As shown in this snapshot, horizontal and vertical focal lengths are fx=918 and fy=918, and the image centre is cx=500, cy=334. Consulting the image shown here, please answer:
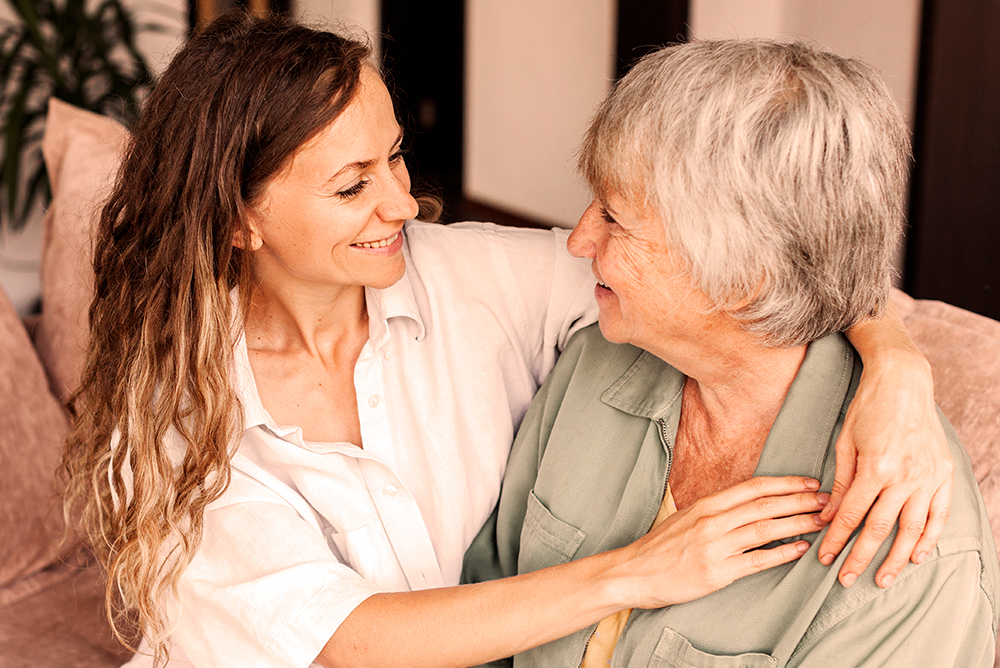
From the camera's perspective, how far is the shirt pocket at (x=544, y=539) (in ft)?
4.47

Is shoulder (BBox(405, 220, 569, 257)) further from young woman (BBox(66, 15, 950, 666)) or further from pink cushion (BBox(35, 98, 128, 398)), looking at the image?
pink cushion (BBox(35, 98, 128, 398))

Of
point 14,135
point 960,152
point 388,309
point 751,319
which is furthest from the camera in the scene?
point 14,135

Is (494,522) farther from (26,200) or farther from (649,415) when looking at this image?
(26,200)

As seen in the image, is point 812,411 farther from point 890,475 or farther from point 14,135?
point 14,135

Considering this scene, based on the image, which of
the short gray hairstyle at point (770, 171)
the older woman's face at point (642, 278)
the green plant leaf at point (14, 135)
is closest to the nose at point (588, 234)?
the older woman's face at point (642, 278)

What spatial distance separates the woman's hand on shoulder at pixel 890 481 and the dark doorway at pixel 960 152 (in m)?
1.38

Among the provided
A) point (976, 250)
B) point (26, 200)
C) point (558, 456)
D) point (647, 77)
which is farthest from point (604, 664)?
point (26, 200)

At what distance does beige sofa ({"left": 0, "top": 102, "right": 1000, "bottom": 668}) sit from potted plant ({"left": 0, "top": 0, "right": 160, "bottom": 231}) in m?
1.02

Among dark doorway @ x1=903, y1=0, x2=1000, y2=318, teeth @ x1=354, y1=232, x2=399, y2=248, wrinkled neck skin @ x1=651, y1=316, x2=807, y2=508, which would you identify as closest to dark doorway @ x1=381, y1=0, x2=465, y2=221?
dark doorway @ x1=903, y1=0, x2=1000, y2=318

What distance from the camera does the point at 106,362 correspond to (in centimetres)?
144

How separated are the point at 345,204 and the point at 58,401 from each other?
1020 millimetres

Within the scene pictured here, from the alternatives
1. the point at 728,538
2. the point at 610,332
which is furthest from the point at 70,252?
the point at 728,538

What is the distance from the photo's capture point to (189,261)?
1.35 m

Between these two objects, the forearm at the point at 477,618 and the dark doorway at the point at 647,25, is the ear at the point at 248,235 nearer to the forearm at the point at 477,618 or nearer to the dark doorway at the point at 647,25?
the forearm at the point at 477,618
